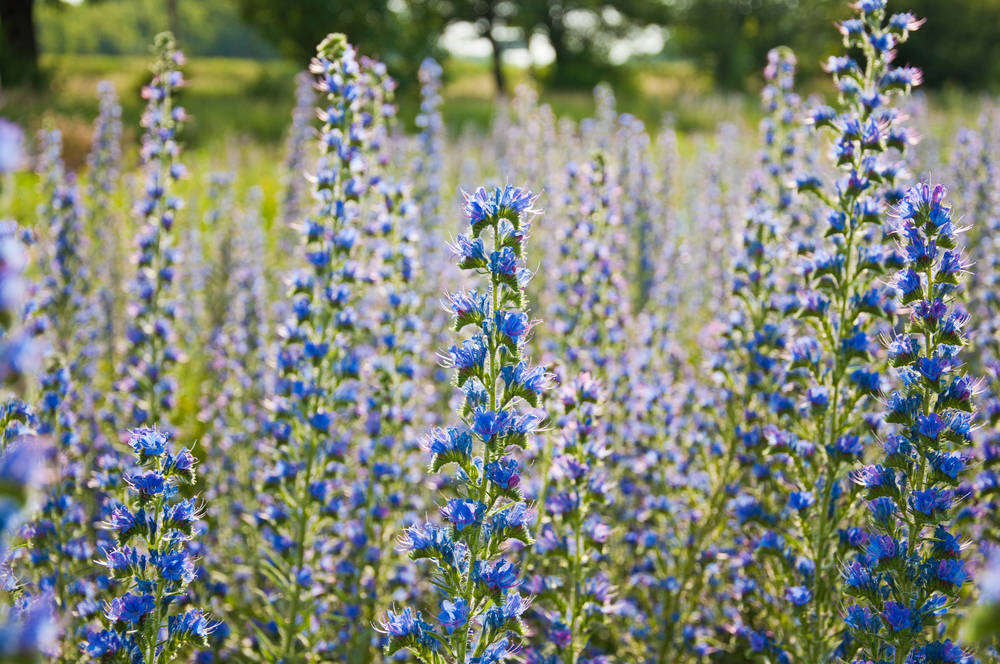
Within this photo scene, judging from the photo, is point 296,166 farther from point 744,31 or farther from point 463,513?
point 744,31

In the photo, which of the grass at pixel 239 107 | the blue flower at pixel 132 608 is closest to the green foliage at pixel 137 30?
the grass at pixel 239 107

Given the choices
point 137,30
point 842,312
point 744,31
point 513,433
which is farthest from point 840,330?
A: point 137,30

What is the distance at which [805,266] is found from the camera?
132 inches

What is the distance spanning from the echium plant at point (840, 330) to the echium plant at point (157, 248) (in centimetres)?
301

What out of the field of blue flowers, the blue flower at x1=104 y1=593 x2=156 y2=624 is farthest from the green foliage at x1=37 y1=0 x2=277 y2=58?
the blue flower at x1=104 y1=593 x2=156 y2=624

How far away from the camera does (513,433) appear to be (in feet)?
→ 8.02

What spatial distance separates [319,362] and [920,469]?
2358 mm

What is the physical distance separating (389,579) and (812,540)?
202 cm

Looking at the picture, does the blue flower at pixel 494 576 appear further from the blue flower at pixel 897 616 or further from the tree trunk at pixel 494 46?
the tree trunk at pixel 494 46

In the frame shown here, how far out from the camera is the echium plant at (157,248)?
13.7ft

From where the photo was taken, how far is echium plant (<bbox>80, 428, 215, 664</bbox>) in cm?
239

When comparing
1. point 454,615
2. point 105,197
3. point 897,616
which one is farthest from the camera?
point 105,197

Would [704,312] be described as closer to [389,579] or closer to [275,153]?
[389,579]

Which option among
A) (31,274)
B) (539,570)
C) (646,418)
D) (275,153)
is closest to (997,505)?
(646,418)
